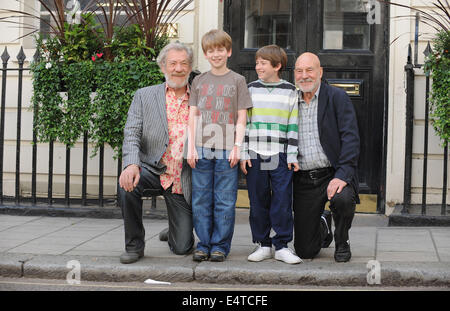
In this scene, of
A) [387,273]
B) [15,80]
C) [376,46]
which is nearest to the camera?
[387,273]

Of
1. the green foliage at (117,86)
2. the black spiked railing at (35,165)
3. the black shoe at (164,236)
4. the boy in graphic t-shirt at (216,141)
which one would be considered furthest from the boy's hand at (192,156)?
the black spiked railing at (35,165)

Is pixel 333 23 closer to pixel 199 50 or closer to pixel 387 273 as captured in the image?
pixel 199 50

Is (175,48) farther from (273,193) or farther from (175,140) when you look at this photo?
(273,193)

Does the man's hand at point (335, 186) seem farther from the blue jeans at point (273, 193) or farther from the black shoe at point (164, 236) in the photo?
the black shoe at point (164, 236)

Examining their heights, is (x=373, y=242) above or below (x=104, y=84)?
below

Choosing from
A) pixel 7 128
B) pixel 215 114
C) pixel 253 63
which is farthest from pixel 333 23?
pixel 7 128

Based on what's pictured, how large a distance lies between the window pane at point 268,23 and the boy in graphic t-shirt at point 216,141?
9.42 ft

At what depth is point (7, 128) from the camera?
8062 millimetres

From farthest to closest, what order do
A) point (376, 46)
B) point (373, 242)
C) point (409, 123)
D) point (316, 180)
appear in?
point (376, 46) < point (409, 123) < point (373, 242) < point (316, 180)

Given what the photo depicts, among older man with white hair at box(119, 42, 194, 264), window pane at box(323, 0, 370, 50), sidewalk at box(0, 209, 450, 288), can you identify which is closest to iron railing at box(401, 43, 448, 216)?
sidewalk at box(0, 209, 450, 288)

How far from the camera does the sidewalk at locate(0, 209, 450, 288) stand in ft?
14.3

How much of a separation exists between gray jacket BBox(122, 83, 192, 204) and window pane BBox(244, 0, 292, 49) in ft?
9.01

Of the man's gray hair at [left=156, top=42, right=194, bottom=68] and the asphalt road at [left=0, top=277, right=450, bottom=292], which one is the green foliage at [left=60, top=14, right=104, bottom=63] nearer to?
the man's gray hair at [left=156, top=42, right=194, bottom=68]

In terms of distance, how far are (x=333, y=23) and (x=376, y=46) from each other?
0.58 m
